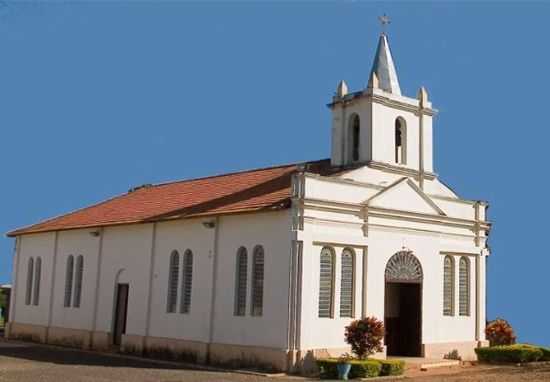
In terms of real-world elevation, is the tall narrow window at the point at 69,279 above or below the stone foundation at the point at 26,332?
above

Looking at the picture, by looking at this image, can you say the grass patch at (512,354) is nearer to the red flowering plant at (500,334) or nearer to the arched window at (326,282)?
the red flowering plant at (500,334)

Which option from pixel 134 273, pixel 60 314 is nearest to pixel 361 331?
pixel 134 273


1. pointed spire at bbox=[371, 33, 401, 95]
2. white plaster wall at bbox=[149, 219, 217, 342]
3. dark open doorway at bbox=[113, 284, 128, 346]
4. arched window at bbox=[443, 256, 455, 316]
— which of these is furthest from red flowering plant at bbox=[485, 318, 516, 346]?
dark open doorway at bbox=[113, 284, 128, 346]

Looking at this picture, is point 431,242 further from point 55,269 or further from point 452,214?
point 55,269

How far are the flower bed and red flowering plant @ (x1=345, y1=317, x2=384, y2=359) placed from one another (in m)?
0.48

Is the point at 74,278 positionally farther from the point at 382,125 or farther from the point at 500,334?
the point at 500,334

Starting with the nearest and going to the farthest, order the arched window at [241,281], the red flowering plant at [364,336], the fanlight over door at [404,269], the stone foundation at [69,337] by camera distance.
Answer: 1. the red flowering plant at [364,336]
2. the arched window at [241,281]
3. the fanlight over door at [404,269]
4. the stone foundation at [69,337]

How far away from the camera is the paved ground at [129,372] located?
19828 mm

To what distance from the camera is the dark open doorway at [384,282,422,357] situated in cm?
2570

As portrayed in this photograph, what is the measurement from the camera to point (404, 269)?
25.1m

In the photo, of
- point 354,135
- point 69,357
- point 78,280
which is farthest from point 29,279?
point 354,135

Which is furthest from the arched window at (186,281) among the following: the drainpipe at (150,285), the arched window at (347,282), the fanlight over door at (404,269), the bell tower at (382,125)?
the fanlight over door at (404,269)

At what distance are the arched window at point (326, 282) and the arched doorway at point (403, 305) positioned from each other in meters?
2.62

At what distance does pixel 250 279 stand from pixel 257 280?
0.75 feet
